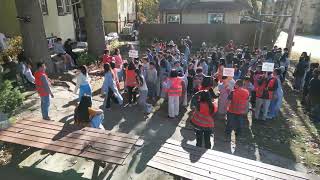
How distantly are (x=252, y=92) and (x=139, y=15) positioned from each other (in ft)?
101

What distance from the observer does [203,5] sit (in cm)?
2803

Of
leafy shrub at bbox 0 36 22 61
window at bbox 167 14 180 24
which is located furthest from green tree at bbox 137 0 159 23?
leafy shrub at bbox 0 36 22 61

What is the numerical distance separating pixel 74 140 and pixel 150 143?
2468 millimetres

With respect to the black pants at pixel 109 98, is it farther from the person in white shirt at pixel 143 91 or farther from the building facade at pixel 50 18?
the building facade at pixel 50 18

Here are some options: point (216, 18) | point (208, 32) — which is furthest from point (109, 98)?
point (216, 18)

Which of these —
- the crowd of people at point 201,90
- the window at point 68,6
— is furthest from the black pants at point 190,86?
the window at point 68,6

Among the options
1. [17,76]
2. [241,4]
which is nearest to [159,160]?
[17,76]

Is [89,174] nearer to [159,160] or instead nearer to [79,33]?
[159,160]

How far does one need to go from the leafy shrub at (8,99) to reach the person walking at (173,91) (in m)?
4.80

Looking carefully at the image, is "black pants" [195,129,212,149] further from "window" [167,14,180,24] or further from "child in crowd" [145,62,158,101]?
"window" [167,14,180,24]

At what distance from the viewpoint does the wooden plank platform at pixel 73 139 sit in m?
6.09

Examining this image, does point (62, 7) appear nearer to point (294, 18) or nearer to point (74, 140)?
point (294, 18)

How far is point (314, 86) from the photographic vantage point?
10633mm

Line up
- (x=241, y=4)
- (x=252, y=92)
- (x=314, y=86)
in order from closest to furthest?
(x=314, y=86)
(x=252, y=92)
(x=241, y=4)
